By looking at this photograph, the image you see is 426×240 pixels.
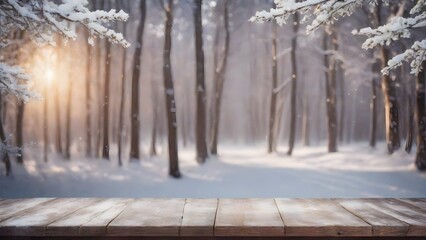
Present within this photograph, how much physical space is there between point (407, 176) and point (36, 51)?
15.3 m

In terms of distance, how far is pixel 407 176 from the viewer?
13.6 m

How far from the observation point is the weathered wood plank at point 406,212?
10.5 ft

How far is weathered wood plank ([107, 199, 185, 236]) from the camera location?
3244 millimetres

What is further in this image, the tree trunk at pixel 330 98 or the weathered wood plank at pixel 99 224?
the tree trunk at pixel 330 98

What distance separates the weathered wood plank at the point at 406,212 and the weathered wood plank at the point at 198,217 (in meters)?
1.59

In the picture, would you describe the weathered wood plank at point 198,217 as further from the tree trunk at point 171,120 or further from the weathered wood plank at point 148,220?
the tree trunk at point 171,120

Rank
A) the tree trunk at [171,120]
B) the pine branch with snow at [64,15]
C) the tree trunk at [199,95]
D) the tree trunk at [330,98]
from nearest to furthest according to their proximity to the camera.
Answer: the pine branch with snow at [64,15] < the tree trunk at [171,120] < the tree trunk at [199,95] < the tree trunk at [330,98]

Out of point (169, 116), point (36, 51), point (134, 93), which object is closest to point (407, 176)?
point (169, 116)

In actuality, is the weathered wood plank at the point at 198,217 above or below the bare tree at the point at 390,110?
below

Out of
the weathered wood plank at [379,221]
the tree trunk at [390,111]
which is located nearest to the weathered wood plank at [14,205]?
the weathered wood plank at [379,221]

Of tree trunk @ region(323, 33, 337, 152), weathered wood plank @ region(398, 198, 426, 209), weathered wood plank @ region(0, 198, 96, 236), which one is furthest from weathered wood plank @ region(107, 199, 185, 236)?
tree trunk @ region(323, 33, 337, 152)

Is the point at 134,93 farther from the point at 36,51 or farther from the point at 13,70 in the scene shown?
the point at 13,70

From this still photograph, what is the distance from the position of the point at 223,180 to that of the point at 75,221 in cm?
1142

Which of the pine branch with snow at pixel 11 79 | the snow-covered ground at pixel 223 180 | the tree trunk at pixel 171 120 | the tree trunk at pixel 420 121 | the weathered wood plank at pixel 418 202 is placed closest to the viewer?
the weathered wood plank at pixel 418 202
